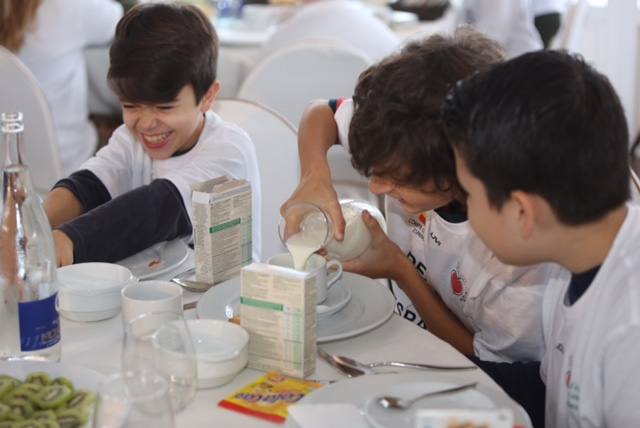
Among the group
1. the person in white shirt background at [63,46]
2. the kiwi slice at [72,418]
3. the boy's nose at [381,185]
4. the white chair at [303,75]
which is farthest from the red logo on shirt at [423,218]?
the person in white shirt background at [63,46]

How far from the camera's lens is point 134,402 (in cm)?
92

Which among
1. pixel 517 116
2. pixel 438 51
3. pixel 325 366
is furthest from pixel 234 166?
pixel 517 116

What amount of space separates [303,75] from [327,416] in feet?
6.25

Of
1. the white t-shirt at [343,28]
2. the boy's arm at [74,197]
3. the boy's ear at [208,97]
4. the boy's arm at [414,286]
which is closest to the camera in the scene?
the boy's arm at [414,286]

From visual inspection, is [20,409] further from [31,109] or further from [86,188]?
[31,109]

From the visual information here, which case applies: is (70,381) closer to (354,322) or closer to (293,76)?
(354,322)

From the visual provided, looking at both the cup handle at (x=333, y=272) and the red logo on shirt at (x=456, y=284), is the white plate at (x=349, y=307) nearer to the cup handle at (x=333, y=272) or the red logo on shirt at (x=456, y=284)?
the cup handle at (x=333, y=272)

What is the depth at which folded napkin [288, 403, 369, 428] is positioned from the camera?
1064 mm

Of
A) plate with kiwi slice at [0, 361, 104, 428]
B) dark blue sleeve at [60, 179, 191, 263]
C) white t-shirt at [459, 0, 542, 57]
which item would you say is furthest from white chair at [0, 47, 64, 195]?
white t-shirt at [459, 0, 542, 57]

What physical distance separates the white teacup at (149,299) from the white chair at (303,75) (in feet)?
5.01

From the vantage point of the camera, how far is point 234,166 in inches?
78.7

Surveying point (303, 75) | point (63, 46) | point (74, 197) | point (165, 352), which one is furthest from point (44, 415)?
point (63, 46)

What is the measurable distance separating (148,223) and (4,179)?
0.39 m

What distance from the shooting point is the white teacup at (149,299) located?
50.3 inches
